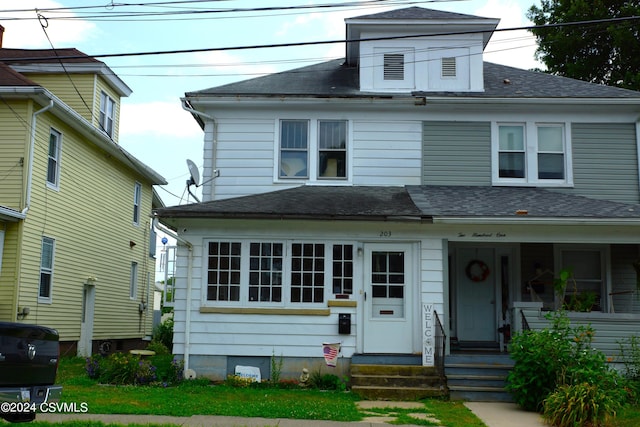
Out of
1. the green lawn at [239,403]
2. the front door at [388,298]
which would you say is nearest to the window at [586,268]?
the front door at [388,298]

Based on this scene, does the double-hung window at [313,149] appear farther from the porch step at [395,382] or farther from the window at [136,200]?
the window at [136,200]

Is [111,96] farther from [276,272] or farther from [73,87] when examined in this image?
[276,272]

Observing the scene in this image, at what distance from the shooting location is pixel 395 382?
11.5 meters

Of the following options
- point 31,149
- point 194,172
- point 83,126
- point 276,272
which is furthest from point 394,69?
point 31,149

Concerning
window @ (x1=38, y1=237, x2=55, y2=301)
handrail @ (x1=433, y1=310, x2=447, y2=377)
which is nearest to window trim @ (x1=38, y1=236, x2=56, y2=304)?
window @ (x1=38, y1=237, x2=55, y2=301)

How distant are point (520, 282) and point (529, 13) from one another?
16.4 metres

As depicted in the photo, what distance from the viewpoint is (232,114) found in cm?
1476

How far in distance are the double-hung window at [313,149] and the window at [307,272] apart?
7.80 ft

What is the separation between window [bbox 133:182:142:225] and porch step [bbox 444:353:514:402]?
14.9 metres

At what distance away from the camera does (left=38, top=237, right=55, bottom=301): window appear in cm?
1652

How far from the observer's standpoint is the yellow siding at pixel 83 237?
1603 cm

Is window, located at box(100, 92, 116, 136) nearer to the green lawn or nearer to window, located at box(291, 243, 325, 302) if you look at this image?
window, located at box(291, 243, 325, 302)

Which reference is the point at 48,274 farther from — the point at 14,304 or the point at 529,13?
the point at 529,13

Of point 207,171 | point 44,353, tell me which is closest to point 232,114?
point 207,171
